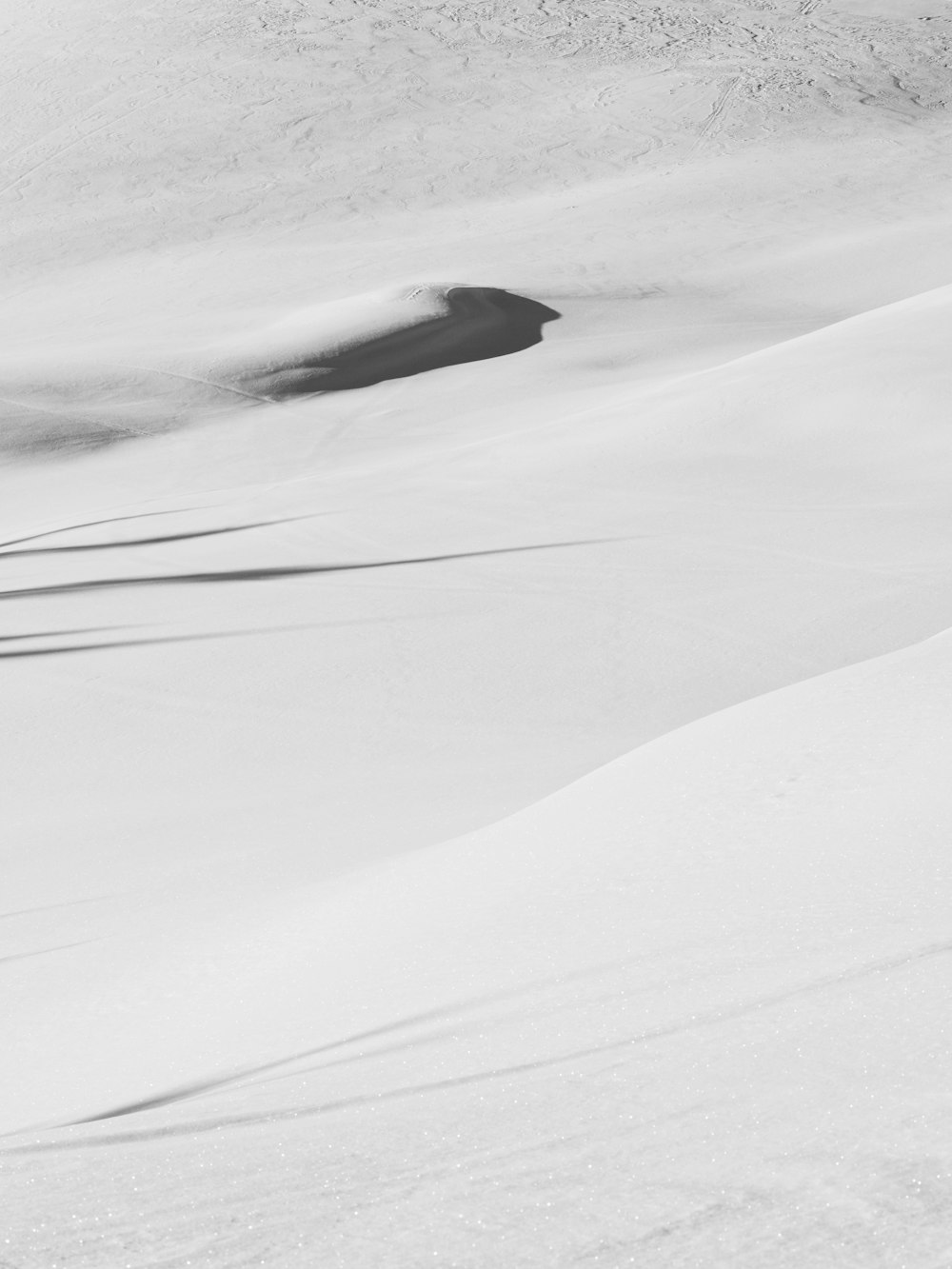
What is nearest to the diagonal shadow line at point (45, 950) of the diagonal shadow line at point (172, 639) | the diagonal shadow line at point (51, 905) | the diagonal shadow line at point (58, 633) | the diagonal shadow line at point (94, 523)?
the diagonal shadow line at point (51, 905)

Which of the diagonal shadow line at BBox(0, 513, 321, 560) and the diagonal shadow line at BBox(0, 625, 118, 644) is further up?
the diagonal shadow line at BBox(0, 513, 321, 560)

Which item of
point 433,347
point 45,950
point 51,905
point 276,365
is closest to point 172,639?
point 51,905

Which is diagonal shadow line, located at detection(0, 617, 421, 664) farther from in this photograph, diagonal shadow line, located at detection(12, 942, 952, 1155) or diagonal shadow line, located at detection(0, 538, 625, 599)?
diagonal shadow line, located at detection(12, 942, 952, 1155)

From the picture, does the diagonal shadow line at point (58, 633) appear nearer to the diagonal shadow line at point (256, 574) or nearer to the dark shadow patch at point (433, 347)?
the diagonal shadow line at point (256, 574)

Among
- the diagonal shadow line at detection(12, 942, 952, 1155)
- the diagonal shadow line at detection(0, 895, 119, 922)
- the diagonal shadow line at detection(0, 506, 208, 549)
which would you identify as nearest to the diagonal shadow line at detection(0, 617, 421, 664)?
the diagonal shadow line at detection(0, 506, 208, 549)

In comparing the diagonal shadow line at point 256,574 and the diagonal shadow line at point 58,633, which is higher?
the diagonal shadow line at point 256,574

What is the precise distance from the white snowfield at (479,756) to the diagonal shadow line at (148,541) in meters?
0.04

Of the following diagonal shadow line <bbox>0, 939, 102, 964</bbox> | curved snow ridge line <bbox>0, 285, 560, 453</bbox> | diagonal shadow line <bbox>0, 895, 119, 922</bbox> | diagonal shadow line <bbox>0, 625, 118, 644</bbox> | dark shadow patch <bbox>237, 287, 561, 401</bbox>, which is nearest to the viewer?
diagonal shadow line <bbox>0, 939, 102, 964</bbox>

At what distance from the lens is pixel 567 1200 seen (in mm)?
1166

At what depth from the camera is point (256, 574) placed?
6.32 m

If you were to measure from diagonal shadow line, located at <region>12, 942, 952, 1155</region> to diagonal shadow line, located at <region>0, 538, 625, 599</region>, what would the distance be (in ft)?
15.8

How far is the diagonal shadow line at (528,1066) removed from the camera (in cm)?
146

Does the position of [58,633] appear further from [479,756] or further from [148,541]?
[479,756]

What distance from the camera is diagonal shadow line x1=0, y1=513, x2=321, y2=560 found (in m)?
6.96
